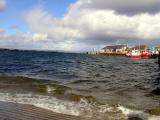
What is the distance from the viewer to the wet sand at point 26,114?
1090 cm

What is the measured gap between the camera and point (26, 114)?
11500 millimetres

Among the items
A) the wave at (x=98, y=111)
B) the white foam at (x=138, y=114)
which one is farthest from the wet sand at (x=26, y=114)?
the white foam at (x=138, y=114)

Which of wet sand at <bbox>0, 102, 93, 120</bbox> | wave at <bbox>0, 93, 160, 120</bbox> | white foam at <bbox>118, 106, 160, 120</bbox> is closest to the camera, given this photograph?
wet sand at <bbox>0, 102, 93, 120</bbox>

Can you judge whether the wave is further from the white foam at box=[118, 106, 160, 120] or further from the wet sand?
the wet sand

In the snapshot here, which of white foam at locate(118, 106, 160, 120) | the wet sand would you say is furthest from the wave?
the wet sand

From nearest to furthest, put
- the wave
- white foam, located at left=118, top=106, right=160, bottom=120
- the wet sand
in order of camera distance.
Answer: the wet sand → white foam, located at left=118, top=106, right=160, bottom=120 → the wave

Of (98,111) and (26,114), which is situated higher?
(26,114)

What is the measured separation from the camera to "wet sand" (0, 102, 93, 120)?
1090cm

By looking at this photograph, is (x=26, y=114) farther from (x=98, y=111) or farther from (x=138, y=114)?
(x=138, y=114)

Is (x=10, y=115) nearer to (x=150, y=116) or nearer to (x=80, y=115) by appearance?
(x=80, y=115)

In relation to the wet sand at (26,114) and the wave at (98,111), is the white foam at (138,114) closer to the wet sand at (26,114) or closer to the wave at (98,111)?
the wave at (98,111)

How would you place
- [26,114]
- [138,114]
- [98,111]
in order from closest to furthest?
[26,114] < [138,114] < [98,111]

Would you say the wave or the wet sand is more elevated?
the wet sand

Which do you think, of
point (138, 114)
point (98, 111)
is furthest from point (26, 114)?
point (138, 114)
